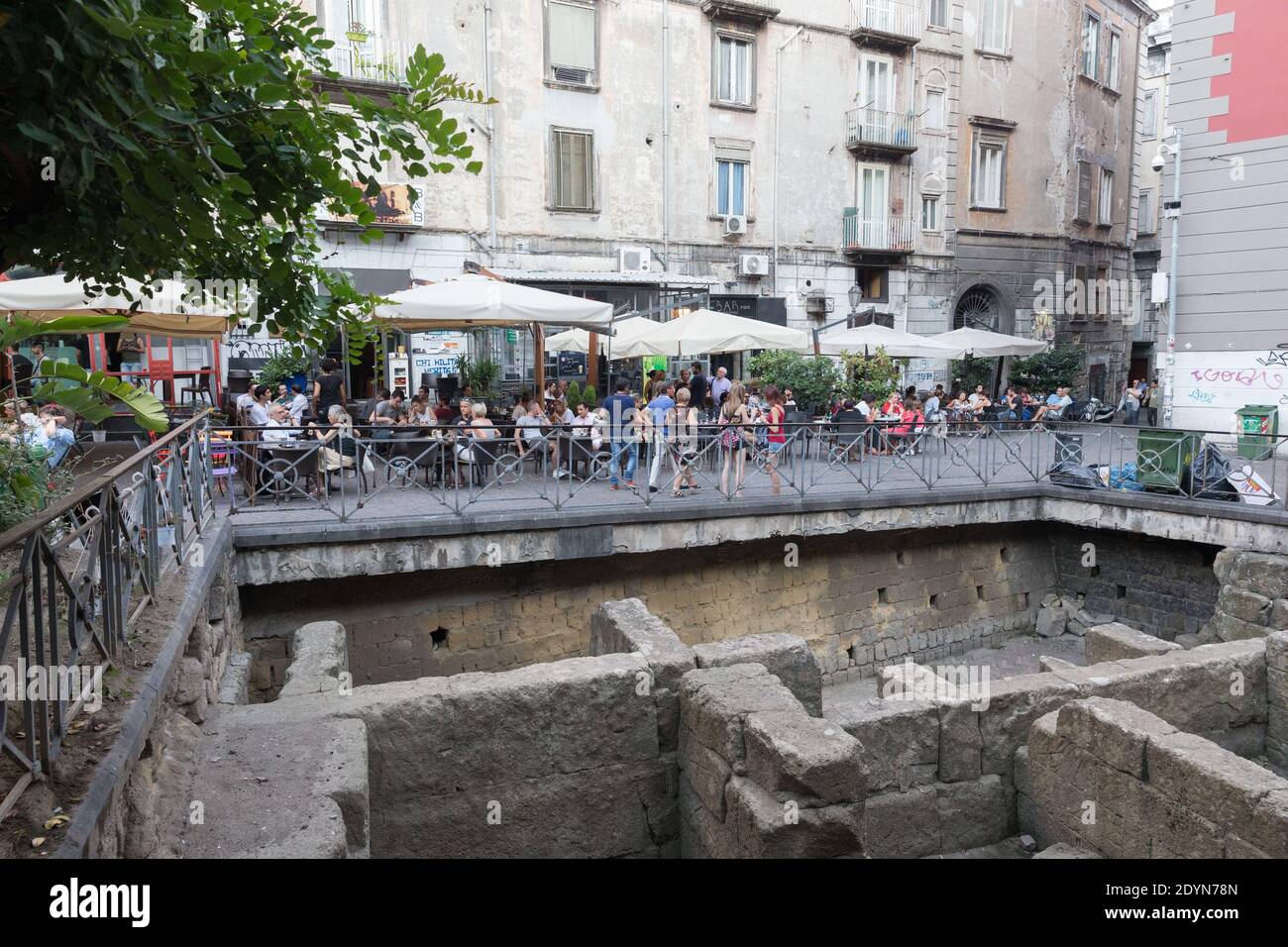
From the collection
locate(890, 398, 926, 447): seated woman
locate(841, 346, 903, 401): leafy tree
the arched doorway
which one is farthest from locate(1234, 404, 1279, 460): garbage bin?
the arched doorway

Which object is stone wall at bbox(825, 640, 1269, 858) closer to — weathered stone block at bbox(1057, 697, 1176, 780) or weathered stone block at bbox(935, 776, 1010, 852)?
weathered stone block at bbox(935, 776, 1010, 852)

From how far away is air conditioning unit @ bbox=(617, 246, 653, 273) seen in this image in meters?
18.9

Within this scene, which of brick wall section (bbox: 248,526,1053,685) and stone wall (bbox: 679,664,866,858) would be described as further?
brick wall section (bbox: 248,526,1053,685)

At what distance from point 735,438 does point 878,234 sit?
1315cm

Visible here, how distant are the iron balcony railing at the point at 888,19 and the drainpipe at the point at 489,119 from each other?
8978 mm

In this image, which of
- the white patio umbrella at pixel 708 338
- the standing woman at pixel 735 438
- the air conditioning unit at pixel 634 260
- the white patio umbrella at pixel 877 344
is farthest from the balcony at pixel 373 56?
the standing woman at pixel 735 438

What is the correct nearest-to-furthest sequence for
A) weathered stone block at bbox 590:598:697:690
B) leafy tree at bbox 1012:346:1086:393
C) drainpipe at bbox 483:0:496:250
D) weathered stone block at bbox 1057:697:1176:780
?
weathered stone block at bbox 1057:697:1176:780 < weathered stone block at bbox 590:598:697:690 < drainpipe at bbox 483:0:496:250 < leafy tree at bbox 1012:346:1086:393

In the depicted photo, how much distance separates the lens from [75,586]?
3.45 m

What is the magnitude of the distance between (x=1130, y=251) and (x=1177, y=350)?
1337 centimetres

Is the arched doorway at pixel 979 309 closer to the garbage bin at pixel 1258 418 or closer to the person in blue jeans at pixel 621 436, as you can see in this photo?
the garbage bin at pixel 1258 418

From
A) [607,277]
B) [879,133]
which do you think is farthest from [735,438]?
[879,133]

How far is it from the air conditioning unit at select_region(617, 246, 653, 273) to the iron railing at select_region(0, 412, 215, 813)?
13.5 metres
